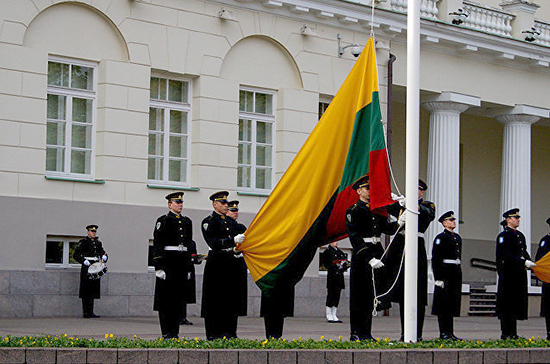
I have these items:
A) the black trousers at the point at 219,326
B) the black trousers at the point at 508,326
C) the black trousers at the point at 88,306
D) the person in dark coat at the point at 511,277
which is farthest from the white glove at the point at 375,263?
the black trousers at the point at 88,306

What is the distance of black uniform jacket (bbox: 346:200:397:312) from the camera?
13188 millimetres

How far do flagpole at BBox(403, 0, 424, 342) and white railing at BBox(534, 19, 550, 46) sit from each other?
1763 centimetres

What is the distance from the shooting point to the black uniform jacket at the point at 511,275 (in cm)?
1612

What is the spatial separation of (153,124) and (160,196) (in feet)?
4.80

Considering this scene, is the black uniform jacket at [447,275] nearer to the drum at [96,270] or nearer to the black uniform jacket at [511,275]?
the black uniform jacket at [511,275]

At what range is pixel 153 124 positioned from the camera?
2161cm

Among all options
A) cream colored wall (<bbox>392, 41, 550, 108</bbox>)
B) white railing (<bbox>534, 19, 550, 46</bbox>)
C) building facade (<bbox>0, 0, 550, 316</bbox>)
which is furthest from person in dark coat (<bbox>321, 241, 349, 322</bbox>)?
white railing (<bbox>534, 19, 550, 46</bbox>)

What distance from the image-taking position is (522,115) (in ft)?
94.1

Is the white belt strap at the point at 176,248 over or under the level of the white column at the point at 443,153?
under

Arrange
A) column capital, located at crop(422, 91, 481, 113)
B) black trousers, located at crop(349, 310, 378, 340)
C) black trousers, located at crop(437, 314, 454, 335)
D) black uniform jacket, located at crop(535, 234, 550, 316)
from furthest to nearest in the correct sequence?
column capital, located at crop(422, 91, 481, 113) → black uniform jacket, located at crop(535, 234, 550, 316) → black trousers, located at crop(437, 314, 454, 335) → black trousers, located at crop(349, 310, 378, 340)

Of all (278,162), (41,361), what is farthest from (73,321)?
(41,361)

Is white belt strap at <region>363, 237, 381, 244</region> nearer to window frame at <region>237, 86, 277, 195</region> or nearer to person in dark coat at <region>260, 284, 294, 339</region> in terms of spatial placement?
person in dark coat at <region>260, 284, 294, 339</region>

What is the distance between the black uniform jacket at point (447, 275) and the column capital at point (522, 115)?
13278 millimetres

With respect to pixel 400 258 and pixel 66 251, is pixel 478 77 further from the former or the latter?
pixel 400 258
